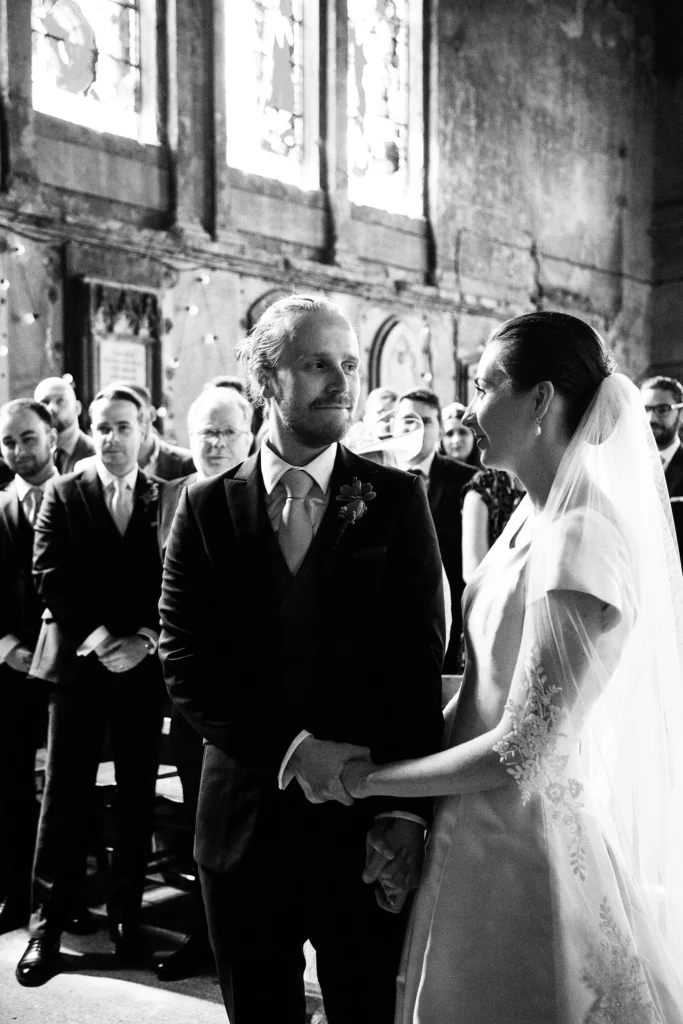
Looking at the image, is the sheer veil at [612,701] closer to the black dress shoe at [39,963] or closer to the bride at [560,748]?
the bride at [560,748]

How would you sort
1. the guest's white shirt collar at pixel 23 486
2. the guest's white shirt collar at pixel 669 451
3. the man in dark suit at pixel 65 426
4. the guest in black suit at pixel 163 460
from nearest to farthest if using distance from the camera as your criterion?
1. the guest's white shirt collar at pixel 23 486
2. the guest's white shirt collar at pixel 669 451
3. the guest in black suit at pixel 163 460
4. the man in dark suit at pixel 65 426

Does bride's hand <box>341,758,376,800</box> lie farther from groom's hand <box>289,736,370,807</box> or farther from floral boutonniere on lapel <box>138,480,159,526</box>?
floral boutonniere on lapel <box>138,480,159,526</box>

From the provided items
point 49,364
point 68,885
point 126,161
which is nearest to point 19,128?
point 126,161

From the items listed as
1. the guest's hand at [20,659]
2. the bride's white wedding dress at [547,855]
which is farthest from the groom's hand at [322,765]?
the guest's hand at [20,659]

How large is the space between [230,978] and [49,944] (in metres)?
1.81

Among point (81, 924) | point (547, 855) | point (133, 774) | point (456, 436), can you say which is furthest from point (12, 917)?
point (456, 436)

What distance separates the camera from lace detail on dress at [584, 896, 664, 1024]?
67.9 inches

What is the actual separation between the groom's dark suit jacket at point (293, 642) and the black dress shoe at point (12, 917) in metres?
2.27

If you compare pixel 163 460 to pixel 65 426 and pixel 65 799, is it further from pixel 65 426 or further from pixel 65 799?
pixel 65 799

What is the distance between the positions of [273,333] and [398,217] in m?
10.4

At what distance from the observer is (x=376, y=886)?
2078 millimetres

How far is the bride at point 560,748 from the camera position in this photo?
173 centimetres

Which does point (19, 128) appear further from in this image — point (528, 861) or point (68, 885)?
point (528, 861)

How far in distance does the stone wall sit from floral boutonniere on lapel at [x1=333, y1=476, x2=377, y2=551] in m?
6.93
